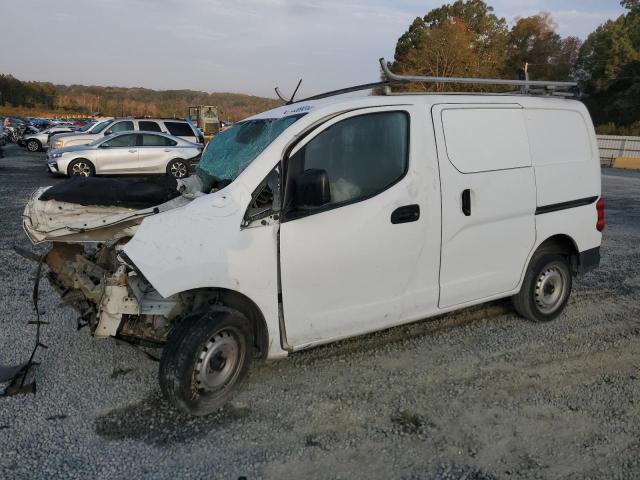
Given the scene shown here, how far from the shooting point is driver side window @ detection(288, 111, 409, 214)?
3576 mm

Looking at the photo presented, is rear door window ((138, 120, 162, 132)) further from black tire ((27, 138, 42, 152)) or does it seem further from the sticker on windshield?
the sticker on windshield

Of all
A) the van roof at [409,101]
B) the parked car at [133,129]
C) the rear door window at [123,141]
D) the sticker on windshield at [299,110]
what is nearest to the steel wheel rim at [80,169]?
the rear door window at [123,141]

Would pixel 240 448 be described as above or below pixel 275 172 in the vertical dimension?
below

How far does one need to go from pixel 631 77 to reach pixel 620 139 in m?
17.4

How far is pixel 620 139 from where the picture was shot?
32.4 meters

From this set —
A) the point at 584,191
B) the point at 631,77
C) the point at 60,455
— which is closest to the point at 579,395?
the point at 584,191

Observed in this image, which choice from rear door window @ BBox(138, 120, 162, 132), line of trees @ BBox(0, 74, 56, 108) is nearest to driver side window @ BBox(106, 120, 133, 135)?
rear door window @ BBox(138, 120, 162, 132)

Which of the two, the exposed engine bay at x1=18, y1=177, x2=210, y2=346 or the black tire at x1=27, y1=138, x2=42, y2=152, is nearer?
the exposed engine bay at x1=18, y1=177, x2=210, y2=346

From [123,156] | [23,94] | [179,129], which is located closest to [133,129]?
[179,129]

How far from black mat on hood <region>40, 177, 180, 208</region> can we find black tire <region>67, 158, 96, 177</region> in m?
13.3

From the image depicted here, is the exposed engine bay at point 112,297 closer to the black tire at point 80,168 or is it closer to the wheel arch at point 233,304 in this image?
the wheel arch at point 233,304

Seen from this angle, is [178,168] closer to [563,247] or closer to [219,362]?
[563,247]

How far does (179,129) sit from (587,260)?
18453 millimetres

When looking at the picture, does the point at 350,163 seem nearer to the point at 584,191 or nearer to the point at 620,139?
the point at 584,191
